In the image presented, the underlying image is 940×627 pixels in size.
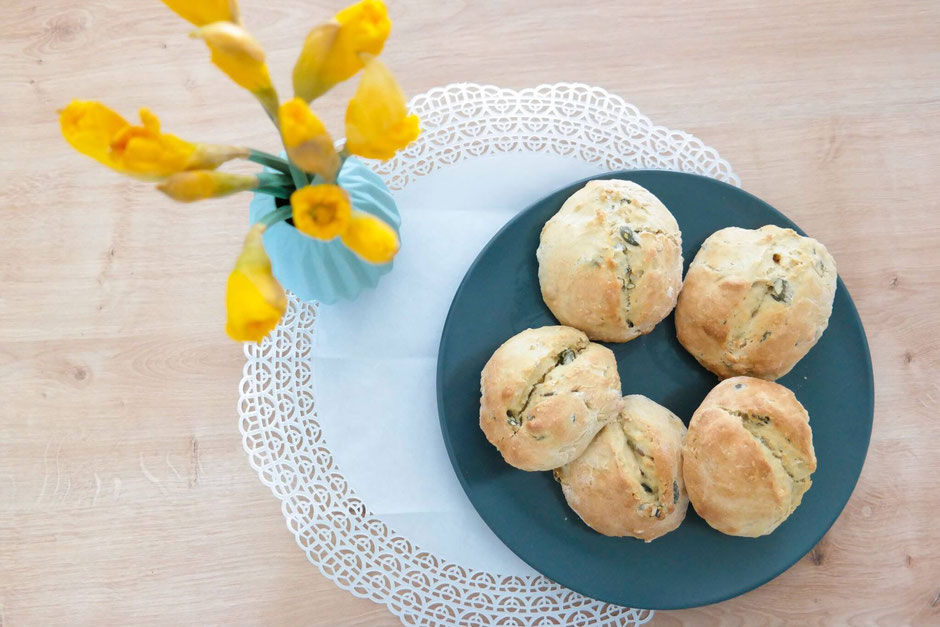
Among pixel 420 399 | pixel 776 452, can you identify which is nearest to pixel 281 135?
pixel 420 399

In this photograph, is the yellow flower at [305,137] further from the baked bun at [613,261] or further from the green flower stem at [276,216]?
the baked bun at [613,261]

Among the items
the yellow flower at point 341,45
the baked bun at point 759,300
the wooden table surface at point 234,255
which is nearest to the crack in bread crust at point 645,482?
the baked bun at point 759,300

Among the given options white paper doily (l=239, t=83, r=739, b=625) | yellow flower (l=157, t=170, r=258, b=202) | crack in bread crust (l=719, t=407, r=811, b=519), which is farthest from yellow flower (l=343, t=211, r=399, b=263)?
crack in bread crust (l=719, t=407, r=811, b=519)

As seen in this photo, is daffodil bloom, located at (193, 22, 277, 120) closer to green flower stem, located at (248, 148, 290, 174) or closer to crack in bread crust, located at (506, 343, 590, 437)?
green flower stem, located at (248, 148, 290, 174)

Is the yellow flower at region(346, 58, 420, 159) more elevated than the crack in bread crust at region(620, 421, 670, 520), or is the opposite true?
the yellow flower at region(346, 58, 420, 159)

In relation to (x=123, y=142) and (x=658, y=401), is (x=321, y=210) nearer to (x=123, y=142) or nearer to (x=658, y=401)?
(x=123, y=142)
